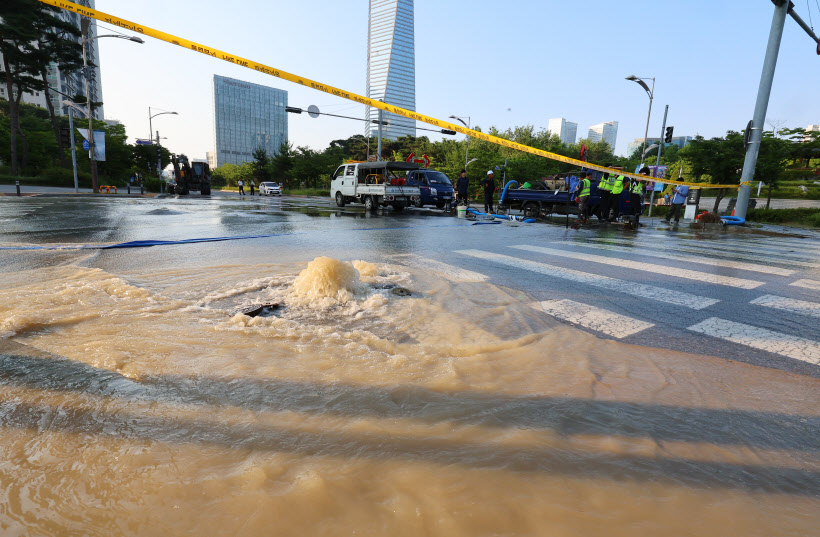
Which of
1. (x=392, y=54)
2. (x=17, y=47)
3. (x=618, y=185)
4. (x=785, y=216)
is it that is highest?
(x=392, y=54)

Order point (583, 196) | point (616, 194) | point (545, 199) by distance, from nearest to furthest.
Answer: point (583, 196), point (616, 194), point (545, 199)

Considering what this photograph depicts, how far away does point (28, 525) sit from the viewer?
54.2 inches

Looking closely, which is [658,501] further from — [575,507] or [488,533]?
[488,533]

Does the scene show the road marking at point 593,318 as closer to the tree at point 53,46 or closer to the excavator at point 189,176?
the excavator at point 189,176

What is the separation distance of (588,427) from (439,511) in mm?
977

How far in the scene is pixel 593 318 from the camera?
383cm

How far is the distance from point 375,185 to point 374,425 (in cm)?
1645

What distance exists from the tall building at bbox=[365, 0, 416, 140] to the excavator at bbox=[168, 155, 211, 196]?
71879 mm

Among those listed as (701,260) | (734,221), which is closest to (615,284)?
(701,260)

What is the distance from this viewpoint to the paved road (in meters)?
3.53

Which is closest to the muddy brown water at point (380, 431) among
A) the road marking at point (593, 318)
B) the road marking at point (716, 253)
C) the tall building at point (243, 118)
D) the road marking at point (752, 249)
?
the road marking at point (593, 318)

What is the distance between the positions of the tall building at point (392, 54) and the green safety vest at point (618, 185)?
92.5m

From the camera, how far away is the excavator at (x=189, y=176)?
33.1m

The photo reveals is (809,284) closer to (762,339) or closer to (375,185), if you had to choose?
(762,339)
